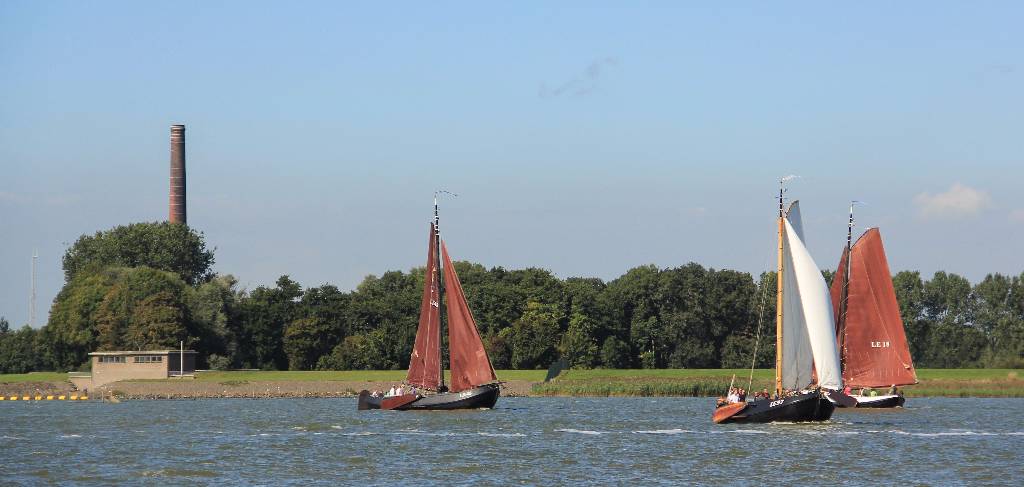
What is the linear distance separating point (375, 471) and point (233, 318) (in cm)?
10511

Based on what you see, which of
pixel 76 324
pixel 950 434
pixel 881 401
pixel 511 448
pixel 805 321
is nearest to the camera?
pixel 511 448

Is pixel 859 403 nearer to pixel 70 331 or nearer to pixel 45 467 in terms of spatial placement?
pixel 45 467

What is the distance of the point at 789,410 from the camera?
75625 mm

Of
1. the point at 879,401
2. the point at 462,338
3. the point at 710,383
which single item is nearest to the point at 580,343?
the point at 710,383

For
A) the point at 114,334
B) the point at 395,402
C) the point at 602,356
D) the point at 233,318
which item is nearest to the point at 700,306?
the point at 602,356

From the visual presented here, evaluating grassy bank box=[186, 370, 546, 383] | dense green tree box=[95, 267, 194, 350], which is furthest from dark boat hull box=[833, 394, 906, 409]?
dense green tree box=[95, 267, 194, 350]

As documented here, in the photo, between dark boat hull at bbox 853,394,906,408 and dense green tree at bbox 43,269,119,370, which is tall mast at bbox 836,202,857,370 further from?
dense green tree at bbox 43,269,119,370

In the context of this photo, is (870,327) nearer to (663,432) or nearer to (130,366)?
(663,432)

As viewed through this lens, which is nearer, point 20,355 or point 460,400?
point 460,400

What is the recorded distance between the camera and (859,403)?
95500 mm

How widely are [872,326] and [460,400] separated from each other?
26.5 meters

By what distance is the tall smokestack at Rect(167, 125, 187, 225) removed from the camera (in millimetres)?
183000

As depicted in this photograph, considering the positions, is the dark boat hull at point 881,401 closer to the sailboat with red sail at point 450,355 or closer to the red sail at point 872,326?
the red sail at point 872,326

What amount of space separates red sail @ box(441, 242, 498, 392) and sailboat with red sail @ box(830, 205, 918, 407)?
2293cm
